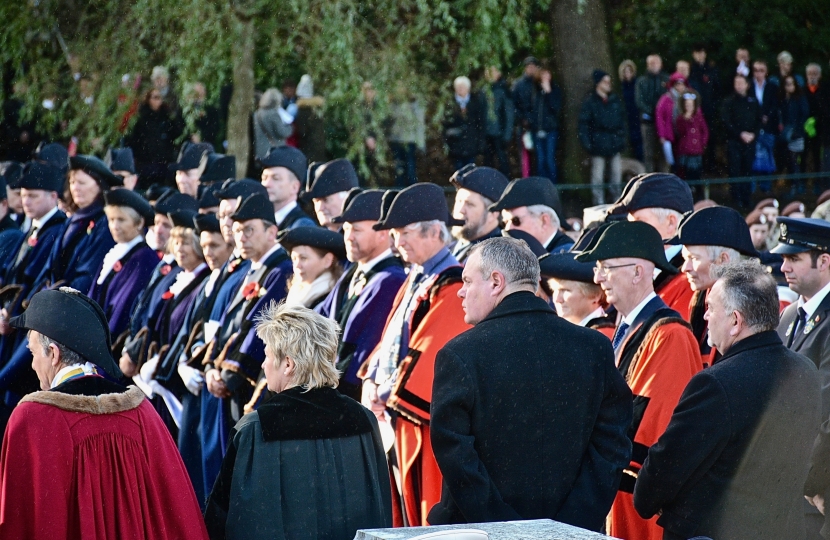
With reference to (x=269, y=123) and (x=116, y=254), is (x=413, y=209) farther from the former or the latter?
(x=269, y=123)

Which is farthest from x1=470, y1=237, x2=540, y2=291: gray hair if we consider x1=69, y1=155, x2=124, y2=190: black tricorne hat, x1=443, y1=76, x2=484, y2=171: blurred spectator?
x1=443, y1=76, x2=484, y2=171: blurred spectator

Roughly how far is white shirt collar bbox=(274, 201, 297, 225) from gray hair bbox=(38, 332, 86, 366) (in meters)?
4.43

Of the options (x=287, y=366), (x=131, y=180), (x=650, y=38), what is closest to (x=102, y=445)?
(x=287, y=366)

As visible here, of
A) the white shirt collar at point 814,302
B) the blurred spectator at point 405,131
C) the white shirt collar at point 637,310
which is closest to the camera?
the white shirt collar at point 637,310

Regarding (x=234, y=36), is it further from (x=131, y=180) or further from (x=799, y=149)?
(x=799, y=149)

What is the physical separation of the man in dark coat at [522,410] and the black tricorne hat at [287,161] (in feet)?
15.6

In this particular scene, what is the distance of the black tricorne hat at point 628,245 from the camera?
5.44 m

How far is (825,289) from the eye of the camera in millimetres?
5672

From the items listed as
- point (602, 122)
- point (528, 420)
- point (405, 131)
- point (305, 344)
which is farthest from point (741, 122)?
point (305, 344)

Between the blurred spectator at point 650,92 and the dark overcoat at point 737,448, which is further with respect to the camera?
the blurred spectator at point 650,92

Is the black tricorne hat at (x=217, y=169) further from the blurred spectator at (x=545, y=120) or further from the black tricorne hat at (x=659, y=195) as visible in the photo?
the blurred spectator at (x=545, y=120)

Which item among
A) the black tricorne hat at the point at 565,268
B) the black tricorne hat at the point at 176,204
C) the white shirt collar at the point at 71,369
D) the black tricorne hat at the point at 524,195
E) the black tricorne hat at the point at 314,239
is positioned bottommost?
the white shirt collar at the point at 71,369

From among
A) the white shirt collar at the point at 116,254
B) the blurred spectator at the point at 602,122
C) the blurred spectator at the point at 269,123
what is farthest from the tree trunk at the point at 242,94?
the white shirt collar at the point at 116,254

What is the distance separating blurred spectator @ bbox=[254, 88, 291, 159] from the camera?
1493 cm
